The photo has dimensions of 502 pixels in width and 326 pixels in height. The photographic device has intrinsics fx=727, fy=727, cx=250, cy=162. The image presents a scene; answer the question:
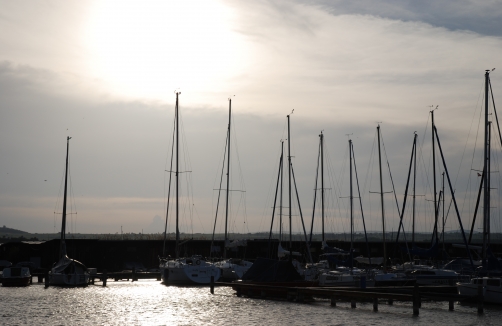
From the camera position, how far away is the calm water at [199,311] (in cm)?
3625

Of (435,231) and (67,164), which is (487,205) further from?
(67,164)

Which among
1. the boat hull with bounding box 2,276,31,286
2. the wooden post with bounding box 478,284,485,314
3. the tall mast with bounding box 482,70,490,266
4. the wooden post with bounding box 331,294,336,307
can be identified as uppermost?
the tall mast with bounding box 482,70,490,266

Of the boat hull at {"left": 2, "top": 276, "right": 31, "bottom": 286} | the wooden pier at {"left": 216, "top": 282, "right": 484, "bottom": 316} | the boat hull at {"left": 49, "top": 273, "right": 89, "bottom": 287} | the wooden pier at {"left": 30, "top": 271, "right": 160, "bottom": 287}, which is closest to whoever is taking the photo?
the wooden pier at {"left": 216, "top": 282, "right": 484, "bottom": 316}

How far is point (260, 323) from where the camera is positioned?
117 feet

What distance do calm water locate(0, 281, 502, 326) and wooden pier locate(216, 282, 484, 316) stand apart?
1.89 ft

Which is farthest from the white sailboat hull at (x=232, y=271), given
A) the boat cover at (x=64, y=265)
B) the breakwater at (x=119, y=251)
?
the boat cover at (x=64, y=265)

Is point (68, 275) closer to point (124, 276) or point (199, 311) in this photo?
point (124, 276)

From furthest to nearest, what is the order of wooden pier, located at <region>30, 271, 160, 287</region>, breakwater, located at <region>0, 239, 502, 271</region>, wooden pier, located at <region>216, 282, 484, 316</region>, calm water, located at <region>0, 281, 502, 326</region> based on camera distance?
breakwater, located at <region>0, 239, 502, 271</region>
wooden pier, located at <region>30, 271, 160, 287</region>
wooden pier, located at <region>216, 282, 484, 316</region>
calm water, located at <region>0, 281, 502, 326</region>

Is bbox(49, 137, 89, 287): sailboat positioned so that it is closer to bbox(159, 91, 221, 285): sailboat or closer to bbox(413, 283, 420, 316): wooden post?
bbox(159, 91, 221, 285): sailboat

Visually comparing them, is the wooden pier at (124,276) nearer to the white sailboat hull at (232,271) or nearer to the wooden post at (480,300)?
the white sailboat hull at (232,271)

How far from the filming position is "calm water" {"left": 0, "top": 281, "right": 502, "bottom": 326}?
3625 cm

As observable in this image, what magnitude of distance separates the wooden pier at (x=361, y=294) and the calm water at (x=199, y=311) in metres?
0.58

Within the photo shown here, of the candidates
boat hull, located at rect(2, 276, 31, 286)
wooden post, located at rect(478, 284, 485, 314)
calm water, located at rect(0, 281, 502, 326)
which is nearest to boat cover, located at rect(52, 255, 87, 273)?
boat hull, located at rect(2, 276, 31, 286)

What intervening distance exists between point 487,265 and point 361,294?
9453 mm
